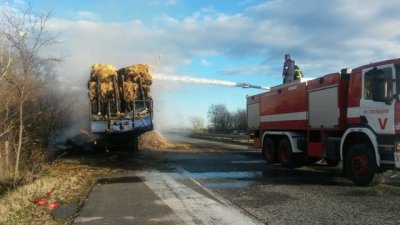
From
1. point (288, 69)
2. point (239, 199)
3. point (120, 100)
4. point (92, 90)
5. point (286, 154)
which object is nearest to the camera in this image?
point (239, 199)

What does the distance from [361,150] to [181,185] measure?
449cm

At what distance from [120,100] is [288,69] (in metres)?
7.20

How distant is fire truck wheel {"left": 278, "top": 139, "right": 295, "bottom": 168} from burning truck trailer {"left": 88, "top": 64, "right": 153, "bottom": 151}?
6150mm

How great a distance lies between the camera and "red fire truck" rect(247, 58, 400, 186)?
436 inches

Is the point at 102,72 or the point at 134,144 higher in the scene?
the point at 102,72

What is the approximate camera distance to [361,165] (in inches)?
463

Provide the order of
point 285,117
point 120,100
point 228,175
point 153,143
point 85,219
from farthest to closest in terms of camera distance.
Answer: point 153,143 < point 120,100 < point 285,117 < point 228,175 < point 85,219

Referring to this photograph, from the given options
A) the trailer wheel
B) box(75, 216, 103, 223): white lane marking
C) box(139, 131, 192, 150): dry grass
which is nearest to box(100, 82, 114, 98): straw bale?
the trailer wheel

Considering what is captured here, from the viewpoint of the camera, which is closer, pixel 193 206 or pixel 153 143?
pixel 193 206

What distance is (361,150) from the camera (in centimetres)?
1178

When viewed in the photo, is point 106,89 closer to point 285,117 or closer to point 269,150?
point 269,150

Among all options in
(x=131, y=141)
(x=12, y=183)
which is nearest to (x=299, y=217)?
(x=12, y=183)

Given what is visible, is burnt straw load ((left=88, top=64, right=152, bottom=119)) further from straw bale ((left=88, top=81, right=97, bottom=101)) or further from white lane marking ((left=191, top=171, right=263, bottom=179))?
white lane marking ((left=191, top=171, right=263, bottom=179))

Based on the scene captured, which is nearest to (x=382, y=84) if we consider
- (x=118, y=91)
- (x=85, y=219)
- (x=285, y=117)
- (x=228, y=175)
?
(x=228, y=175)
